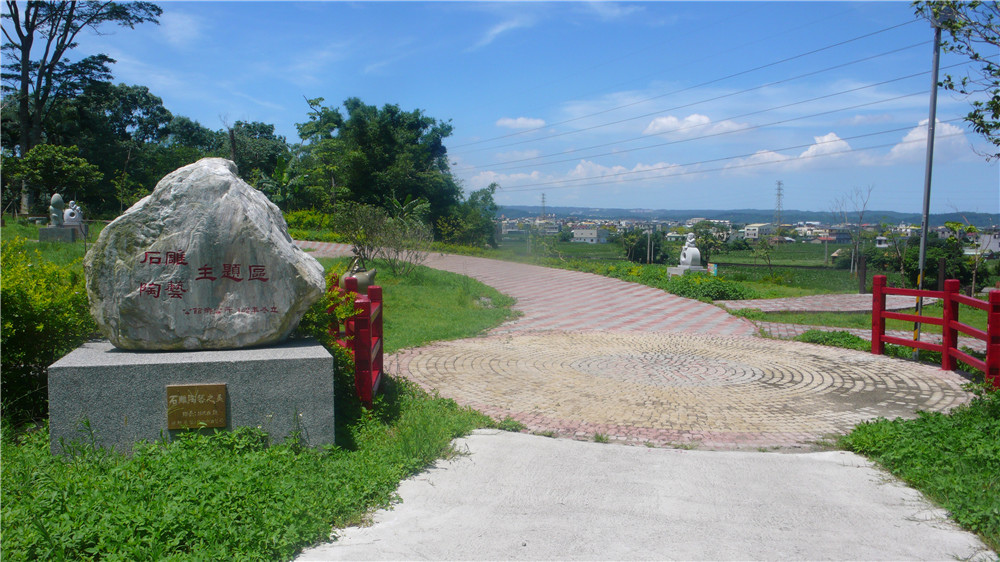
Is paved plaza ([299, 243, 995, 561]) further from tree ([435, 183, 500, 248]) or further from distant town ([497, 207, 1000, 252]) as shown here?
tree ([435, 183, 500, 248])

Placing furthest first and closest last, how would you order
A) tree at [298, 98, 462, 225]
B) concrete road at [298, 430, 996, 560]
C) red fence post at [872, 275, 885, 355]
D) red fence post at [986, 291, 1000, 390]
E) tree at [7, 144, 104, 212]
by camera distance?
tree at [298, 98, 462, 225] → tree at [7, 144, 104, 212] → red fence post at [872, 275, 885, 355] → red fence post at [986, 291, 1000, 390] → concrete road at [298, 430, 996, 560]

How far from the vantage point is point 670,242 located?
3775 centimetres

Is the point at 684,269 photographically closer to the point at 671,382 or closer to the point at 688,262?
the point at 688,262

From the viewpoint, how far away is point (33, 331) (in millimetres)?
5211

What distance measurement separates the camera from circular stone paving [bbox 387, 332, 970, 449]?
5.76 m

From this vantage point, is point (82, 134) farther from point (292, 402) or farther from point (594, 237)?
point (292, 402)

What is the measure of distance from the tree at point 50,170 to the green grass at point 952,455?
89.4 ft

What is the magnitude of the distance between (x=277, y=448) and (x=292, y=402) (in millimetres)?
331

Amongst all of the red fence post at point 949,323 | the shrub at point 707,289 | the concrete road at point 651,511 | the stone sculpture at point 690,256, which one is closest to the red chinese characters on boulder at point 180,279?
→ the concrete road at point 651,511

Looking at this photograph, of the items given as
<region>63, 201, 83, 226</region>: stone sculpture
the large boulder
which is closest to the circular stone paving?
the large boulder

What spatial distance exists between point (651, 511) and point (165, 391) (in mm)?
3200

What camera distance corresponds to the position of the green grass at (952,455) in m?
3.77

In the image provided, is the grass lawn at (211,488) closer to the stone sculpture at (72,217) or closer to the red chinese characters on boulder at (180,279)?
the red chinese characters on boulder at (180,279)

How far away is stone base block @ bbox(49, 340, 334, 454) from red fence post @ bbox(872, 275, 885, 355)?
7.88m
